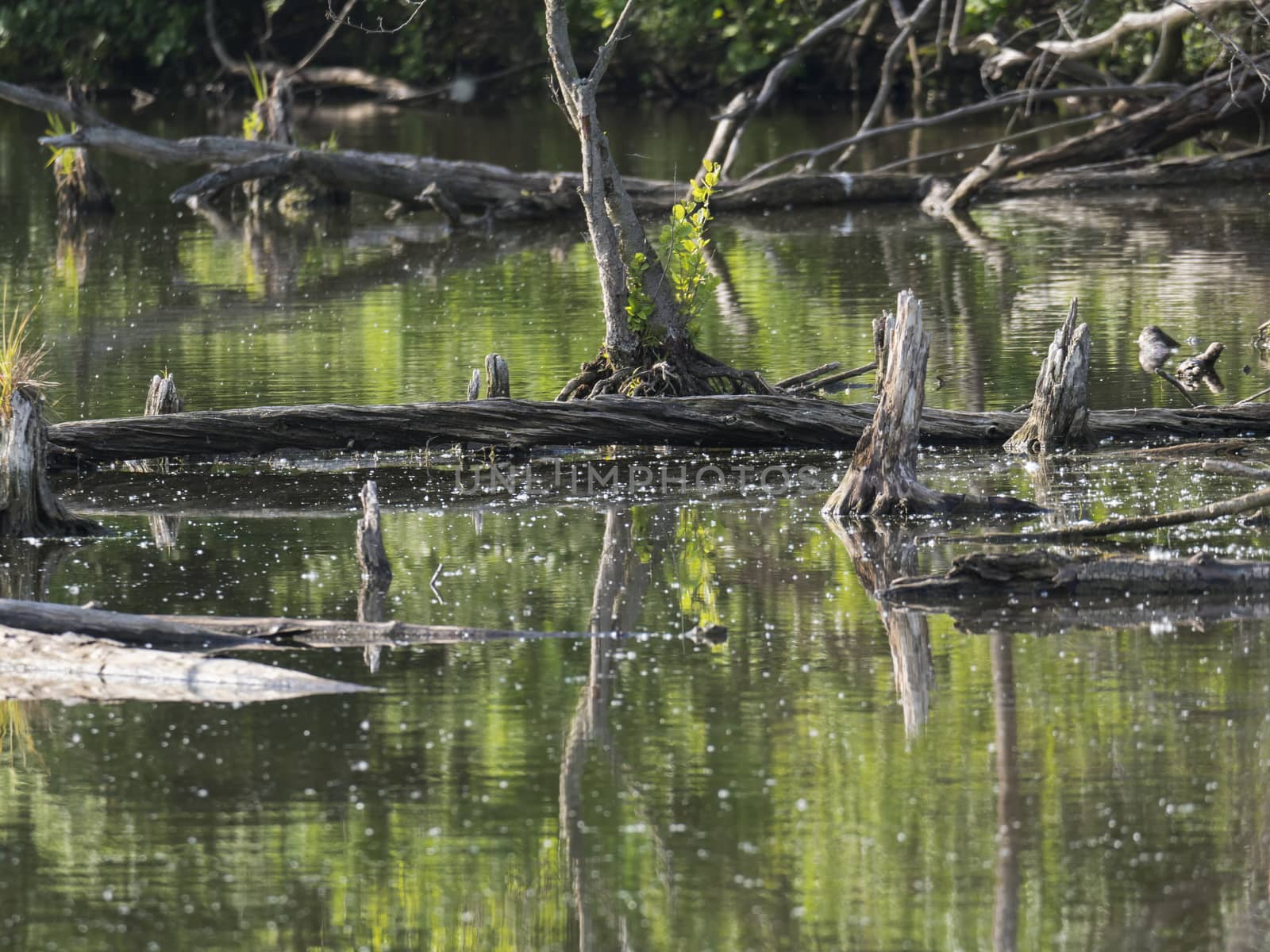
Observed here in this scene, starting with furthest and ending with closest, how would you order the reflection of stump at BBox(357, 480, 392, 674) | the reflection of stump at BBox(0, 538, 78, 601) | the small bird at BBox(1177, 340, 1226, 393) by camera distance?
the small bird at BBox(1177, 340, 1226, 393) < the reflection of stump at BBox(0, 538, 78, 601) < the reflection of stump at BBox(357, 480, 392, 674)

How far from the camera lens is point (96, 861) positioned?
245 inches

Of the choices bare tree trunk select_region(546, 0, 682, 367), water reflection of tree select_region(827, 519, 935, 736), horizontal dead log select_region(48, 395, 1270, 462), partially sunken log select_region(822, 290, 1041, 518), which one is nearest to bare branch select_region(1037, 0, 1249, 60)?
horizontal dead log select_region(48, 395, 1270, 462)

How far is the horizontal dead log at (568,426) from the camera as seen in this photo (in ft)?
38.7

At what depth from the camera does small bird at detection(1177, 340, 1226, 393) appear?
536 inches

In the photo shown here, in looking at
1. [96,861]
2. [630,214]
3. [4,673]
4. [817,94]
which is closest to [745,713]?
[96,861]

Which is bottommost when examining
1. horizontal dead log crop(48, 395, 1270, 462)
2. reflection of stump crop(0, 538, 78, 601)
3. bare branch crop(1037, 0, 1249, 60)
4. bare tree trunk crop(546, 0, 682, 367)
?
reflection of stump crop(0, 538, 78, 601)

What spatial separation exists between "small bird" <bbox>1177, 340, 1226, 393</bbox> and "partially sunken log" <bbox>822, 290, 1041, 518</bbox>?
3.95 m

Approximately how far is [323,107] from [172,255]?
21.8 m

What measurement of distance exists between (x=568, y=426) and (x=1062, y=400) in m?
2.90

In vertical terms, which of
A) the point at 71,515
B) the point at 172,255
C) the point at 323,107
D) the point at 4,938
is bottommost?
the point at 4,938

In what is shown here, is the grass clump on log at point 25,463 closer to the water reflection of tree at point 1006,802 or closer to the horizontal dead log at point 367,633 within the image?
the horizontal dead log at point 367,633

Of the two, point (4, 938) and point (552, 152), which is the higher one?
point (552, 152)

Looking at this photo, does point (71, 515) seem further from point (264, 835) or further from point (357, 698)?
point (264, 835)

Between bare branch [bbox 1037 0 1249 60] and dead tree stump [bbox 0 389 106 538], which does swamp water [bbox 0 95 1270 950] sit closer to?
dead tree stump [bbox 0 389 106 538]
